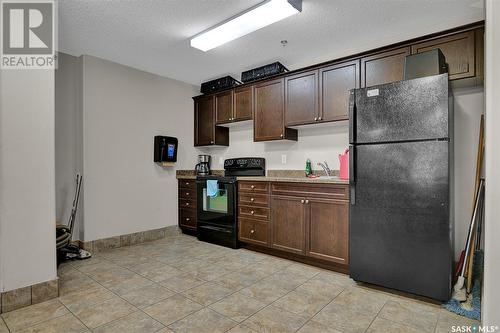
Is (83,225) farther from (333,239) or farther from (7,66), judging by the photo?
(333,239)

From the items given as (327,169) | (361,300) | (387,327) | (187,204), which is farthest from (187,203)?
(387,327)

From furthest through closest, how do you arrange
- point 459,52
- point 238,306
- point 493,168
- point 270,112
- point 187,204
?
point 187,204 < point 270,112 < point 459,52 < point 238,306 < point 493,168

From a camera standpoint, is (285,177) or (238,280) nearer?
(238,280)

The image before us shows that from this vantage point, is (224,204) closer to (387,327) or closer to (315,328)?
(315,328)

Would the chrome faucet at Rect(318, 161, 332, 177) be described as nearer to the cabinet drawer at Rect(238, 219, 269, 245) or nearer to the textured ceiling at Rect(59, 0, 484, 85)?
the cabinet drawer at Rect(238, 219, 269, 245)

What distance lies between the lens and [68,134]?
359cm

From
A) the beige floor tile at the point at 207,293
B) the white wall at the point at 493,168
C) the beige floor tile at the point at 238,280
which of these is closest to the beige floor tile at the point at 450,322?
the white wall at the point at 493,168

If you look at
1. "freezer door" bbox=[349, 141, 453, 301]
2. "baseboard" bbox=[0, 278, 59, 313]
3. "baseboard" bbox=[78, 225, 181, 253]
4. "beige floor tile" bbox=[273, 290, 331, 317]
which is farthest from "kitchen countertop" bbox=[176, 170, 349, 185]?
"baseboard" bbox=[0, 278, 59, 313]

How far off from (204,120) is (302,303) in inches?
130

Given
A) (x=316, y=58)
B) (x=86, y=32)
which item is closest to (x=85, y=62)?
(x=86, y=32)

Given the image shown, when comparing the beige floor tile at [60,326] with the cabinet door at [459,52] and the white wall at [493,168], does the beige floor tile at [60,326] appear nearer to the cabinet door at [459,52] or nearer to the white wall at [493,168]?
the white wall at [493,168]

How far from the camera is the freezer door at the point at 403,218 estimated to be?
6.90 ft

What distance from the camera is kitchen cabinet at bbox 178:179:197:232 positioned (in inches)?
170

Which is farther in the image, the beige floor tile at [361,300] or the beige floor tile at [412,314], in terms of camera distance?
the beige floor tile at [361,300]
